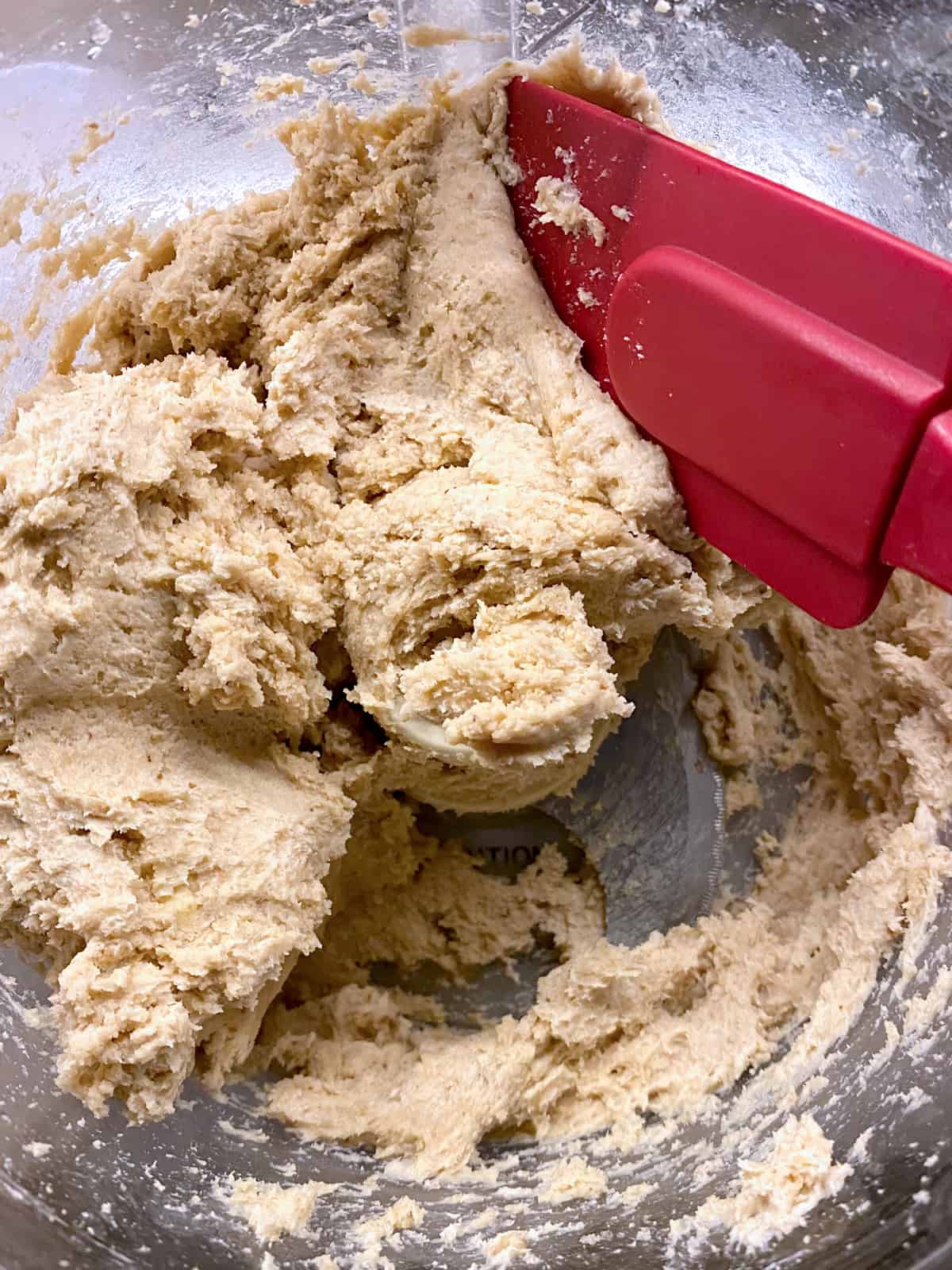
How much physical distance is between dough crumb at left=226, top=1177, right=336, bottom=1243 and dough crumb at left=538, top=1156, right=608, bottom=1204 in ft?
1.08

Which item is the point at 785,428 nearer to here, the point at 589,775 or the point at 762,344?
the point at 762,344

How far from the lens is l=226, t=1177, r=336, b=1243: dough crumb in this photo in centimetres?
135

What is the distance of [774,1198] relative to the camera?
1.23m

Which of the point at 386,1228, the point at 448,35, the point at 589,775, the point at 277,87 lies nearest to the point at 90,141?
the point at 277,87

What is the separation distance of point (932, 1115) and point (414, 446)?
1.17 metres

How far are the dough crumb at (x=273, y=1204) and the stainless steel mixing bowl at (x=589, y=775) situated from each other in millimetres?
20

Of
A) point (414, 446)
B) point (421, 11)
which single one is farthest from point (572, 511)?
point (421, 11)

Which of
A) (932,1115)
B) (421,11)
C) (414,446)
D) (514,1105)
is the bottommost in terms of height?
(514,1105)

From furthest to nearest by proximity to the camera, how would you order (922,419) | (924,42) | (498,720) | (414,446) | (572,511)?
(924,42), (414,446), (572,511), (498,720), (922,419)

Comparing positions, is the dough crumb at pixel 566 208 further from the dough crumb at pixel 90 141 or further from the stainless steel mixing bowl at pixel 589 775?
the dough crumb at pixel 90 141

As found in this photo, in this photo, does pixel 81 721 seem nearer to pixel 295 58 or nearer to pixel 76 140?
pixel 76 140

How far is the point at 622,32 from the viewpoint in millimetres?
1674

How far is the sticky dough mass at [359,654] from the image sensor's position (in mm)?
1257

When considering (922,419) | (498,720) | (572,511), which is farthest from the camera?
(572,511)
